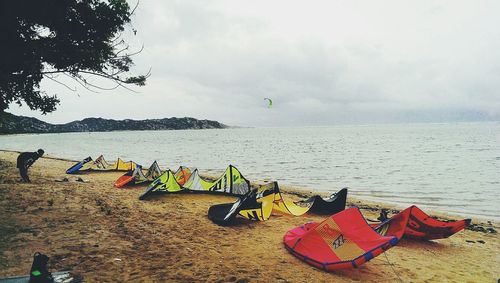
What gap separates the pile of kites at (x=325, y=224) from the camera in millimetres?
5966

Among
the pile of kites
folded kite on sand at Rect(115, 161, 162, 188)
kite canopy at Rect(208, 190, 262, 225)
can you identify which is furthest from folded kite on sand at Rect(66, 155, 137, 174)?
kite canopy at Rect(208, 190, 262, 225)

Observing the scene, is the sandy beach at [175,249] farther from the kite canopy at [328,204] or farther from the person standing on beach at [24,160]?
the person standing on beach at [24,160]

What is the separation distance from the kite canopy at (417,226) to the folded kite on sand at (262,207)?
10.8 ft

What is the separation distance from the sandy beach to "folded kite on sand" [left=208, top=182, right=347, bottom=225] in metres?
0.32

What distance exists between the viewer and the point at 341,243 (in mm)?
6273

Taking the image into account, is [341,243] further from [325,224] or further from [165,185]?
[165,185]

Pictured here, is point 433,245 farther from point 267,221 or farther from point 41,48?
point 41,48

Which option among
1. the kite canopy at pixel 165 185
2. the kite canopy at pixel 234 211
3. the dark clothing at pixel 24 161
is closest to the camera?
the kite canopy at pixel 234 211

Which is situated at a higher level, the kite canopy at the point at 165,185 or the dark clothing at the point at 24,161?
the dark clothing at the point at 24,161

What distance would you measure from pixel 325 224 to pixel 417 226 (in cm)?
351

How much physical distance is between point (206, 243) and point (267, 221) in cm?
324

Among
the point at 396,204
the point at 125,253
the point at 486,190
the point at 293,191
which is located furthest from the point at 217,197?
the point at 486,190

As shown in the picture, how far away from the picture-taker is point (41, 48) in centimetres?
707

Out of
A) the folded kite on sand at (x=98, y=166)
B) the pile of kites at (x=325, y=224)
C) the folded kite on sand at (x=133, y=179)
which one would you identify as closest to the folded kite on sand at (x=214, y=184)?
the pile of kites at (x=325, y=224)
